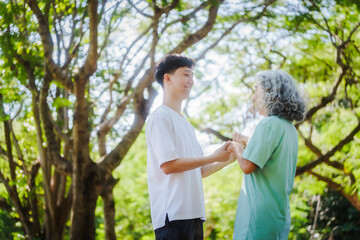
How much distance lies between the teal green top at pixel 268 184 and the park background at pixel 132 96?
508 mm

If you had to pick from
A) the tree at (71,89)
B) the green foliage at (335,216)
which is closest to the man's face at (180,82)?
the tree at (71,89)

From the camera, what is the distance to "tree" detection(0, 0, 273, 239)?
16.4ft

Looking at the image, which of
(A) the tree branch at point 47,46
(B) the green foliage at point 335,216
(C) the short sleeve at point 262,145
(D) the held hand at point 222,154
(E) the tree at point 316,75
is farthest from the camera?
(B) the green foliage at point 335,216

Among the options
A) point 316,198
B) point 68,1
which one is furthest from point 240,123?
point 68,1

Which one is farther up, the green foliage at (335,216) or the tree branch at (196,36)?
the tree branch at (196,36)

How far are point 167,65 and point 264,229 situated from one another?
1.13 m

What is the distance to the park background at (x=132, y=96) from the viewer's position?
533 cm

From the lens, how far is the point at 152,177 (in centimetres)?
252

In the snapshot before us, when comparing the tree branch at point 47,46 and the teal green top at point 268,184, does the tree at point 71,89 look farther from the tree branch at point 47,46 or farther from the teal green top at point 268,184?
the teal green top at point 268,184

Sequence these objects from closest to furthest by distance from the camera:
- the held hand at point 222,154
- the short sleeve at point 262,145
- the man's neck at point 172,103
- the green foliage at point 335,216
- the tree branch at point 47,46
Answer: the short sleeve at point 262,145 → the held hand at point 222,154 → the man's neck at point 172,103 → the tree branch at point 47,46 → the green foliage at point 335,216

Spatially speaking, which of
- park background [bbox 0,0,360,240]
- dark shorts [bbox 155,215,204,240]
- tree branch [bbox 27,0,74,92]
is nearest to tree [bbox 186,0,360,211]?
park background [bbox 0,0,360,240]

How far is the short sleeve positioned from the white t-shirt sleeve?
0.39 meters

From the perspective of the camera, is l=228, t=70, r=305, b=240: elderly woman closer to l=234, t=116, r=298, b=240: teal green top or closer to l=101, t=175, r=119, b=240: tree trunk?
l=234, t=116, r=298, b=240: teal green top

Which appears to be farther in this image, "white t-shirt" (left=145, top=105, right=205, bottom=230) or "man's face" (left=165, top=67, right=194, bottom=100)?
"man's face" (left=165, top=67, right=194, bottom=100)
